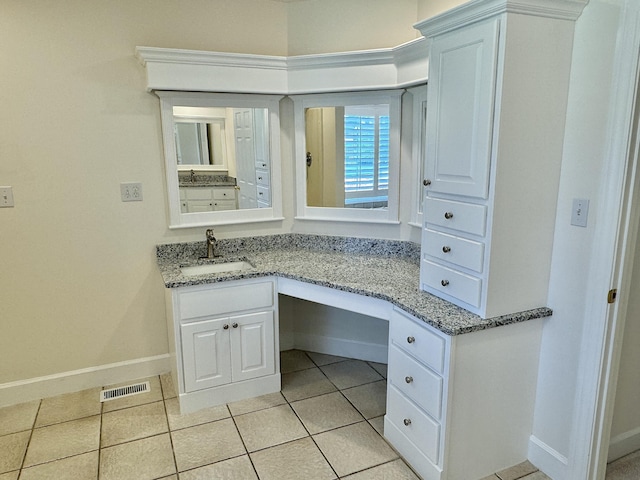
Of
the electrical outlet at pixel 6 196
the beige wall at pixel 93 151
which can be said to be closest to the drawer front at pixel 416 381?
the beige wall at pixel 93 151

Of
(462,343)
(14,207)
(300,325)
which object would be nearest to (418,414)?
(462,343)

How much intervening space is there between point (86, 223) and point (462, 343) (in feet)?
6.94

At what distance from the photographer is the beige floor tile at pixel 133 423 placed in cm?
226

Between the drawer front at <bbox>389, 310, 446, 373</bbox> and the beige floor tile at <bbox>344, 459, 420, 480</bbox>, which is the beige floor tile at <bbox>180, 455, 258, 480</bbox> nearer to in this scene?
the beige floor tile at <bbox>344, 459, 420, 480</bbox>

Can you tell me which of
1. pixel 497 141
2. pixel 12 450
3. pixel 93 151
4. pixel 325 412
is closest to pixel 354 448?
pixel 325 412

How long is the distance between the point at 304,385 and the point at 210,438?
69cm

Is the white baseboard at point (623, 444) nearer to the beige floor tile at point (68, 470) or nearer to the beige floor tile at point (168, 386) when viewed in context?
the beige floor tile at point (168, 386)

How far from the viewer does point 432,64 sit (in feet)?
6.30

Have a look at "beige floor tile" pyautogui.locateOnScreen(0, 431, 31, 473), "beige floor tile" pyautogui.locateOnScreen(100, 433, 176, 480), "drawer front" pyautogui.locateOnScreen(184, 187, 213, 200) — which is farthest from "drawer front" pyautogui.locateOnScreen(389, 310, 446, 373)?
"beige floor tile" pyautogui.locateOnScreen(0, 431, 31, 473)

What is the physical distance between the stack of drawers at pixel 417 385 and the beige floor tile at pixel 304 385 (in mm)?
603

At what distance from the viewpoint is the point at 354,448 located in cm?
218

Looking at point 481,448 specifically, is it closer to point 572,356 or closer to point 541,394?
point 541,394

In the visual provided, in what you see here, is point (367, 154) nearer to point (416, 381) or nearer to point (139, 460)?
point (416, 381)

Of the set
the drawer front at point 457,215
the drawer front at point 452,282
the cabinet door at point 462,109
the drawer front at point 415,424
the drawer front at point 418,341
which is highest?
the cabinet door at point 462,109
